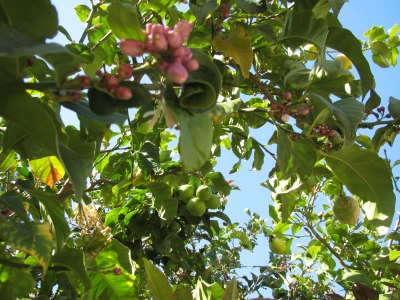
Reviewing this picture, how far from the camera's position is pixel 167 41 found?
1.94ft

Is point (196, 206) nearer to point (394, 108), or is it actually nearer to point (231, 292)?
point (231, 292)

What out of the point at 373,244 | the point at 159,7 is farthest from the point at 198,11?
the point at 373,244

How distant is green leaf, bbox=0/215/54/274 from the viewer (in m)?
0.87

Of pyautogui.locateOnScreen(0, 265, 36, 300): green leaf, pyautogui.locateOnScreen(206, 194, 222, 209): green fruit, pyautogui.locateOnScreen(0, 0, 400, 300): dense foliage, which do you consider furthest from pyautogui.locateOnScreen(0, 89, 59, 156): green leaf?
pyautogui.locateOnScreen(206, 194, 222, 209): green fruit

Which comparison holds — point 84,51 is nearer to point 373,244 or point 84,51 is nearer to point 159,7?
point 159,7

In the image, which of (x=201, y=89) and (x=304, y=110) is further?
(x=304, y=110)

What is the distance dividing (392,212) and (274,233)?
1860mm

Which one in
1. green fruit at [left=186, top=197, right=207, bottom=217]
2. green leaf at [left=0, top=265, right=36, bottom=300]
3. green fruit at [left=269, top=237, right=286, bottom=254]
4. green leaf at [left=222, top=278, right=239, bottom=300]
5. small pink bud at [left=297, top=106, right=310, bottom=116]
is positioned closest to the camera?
green leaf at [left=0, top=265, right=36, bottom=300]

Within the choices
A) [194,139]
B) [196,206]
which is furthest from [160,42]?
[196,206]

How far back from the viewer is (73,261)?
3.24 feet

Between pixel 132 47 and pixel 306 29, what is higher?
pixel 306 29

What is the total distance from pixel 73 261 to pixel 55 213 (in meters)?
0.14

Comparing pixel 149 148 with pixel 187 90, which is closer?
pixel 187 90

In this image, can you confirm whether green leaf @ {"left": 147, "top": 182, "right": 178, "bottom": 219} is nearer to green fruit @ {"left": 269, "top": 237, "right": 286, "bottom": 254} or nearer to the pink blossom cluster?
the pink blossom cluster
